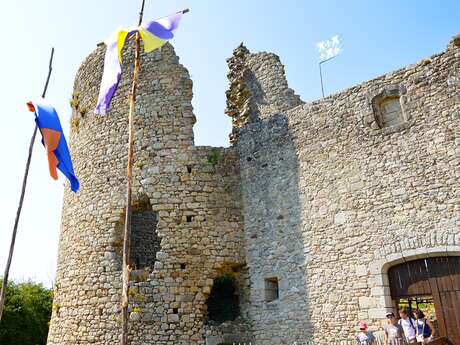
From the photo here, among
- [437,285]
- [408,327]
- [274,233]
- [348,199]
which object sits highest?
[348,199]

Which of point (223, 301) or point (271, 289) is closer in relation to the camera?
point (271, 289)

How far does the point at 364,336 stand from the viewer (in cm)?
744

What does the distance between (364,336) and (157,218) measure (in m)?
4.89

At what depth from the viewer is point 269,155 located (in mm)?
10289

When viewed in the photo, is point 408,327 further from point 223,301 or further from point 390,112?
point 223,301

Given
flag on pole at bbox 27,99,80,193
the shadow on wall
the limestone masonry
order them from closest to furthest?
flag on pole at bbox 27,99,80,193, the limestone masonry, the shadow on wall

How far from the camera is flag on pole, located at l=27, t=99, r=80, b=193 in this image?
684 cm

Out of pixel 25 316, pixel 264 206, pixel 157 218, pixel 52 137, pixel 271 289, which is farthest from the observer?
pixel 25 316

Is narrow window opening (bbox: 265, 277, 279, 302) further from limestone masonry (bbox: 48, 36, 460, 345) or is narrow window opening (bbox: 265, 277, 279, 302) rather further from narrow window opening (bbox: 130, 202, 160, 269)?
narrow window opening (bbox: 130, 202, 160, 269)

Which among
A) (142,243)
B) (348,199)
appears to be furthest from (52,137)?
(142,243)

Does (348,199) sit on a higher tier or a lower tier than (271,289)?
higher

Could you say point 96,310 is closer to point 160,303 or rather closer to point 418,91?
point 160,303

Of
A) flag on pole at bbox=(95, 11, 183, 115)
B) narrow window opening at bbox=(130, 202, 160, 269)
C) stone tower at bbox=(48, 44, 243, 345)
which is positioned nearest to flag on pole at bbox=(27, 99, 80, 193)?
flag on pole at bbox=(95, 11, 183, 115)

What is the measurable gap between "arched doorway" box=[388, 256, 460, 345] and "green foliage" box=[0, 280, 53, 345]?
38.9ft
